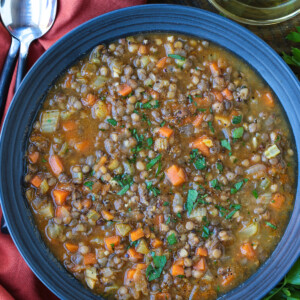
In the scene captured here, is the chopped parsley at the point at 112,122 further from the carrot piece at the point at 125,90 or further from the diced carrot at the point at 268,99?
the diced carrot at the point at 268,99

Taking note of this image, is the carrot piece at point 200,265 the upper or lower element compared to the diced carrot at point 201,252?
lower

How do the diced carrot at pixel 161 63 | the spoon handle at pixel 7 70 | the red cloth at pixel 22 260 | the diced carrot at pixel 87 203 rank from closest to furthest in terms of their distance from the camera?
the diced carrot at pixel 87 203 < the diced carrot at pixel 161 63 < the red cloth at pixel 22 260 < the spoon handle at pixel 7 70

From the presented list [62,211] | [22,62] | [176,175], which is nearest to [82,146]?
[62,211]

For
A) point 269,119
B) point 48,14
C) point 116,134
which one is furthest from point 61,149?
point 269,119

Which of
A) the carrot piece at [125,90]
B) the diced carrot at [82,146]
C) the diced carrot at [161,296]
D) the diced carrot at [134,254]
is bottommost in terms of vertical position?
the diced carrot at [161,296]

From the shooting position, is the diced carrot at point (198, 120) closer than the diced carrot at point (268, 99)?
Yes

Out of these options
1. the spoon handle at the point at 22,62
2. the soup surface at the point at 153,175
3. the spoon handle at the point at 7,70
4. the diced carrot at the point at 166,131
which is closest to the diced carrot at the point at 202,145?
the soup surface at the point at 153,175

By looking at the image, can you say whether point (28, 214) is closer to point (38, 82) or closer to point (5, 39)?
point (38, 82)
